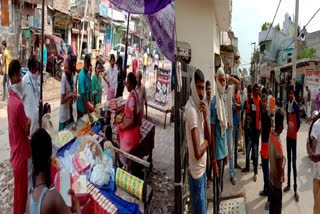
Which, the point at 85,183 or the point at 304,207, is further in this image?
the point at 304,207

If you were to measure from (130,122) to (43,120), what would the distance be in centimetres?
126

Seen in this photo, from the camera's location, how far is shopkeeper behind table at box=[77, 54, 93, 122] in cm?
448

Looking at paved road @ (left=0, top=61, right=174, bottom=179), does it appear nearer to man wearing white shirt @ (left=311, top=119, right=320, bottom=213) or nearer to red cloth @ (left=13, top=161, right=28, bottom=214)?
red cloth @ (left=13, top=161, right=28, bottom=214)

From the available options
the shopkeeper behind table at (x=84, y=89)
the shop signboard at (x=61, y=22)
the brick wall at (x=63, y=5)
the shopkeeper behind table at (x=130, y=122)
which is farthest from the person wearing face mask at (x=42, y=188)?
the shop signboard at (x=61, y=22)

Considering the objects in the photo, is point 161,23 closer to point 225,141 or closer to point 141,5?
point 141,5

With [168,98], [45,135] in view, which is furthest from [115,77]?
[45,135]

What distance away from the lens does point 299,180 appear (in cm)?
539

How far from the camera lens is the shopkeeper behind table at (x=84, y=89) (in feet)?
14.7

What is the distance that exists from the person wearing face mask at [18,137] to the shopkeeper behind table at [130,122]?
1.52m

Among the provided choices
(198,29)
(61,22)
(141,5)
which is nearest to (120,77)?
(198,29)

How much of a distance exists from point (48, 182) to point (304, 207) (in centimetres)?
413

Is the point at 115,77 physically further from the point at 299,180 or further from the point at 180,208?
the point at 299,180

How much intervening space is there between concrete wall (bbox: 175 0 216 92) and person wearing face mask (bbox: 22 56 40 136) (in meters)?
3.55

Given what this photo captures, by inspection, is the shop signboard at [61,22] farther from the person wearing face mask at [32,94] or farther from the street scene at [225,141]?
the person wearing face mask at [32,94]
